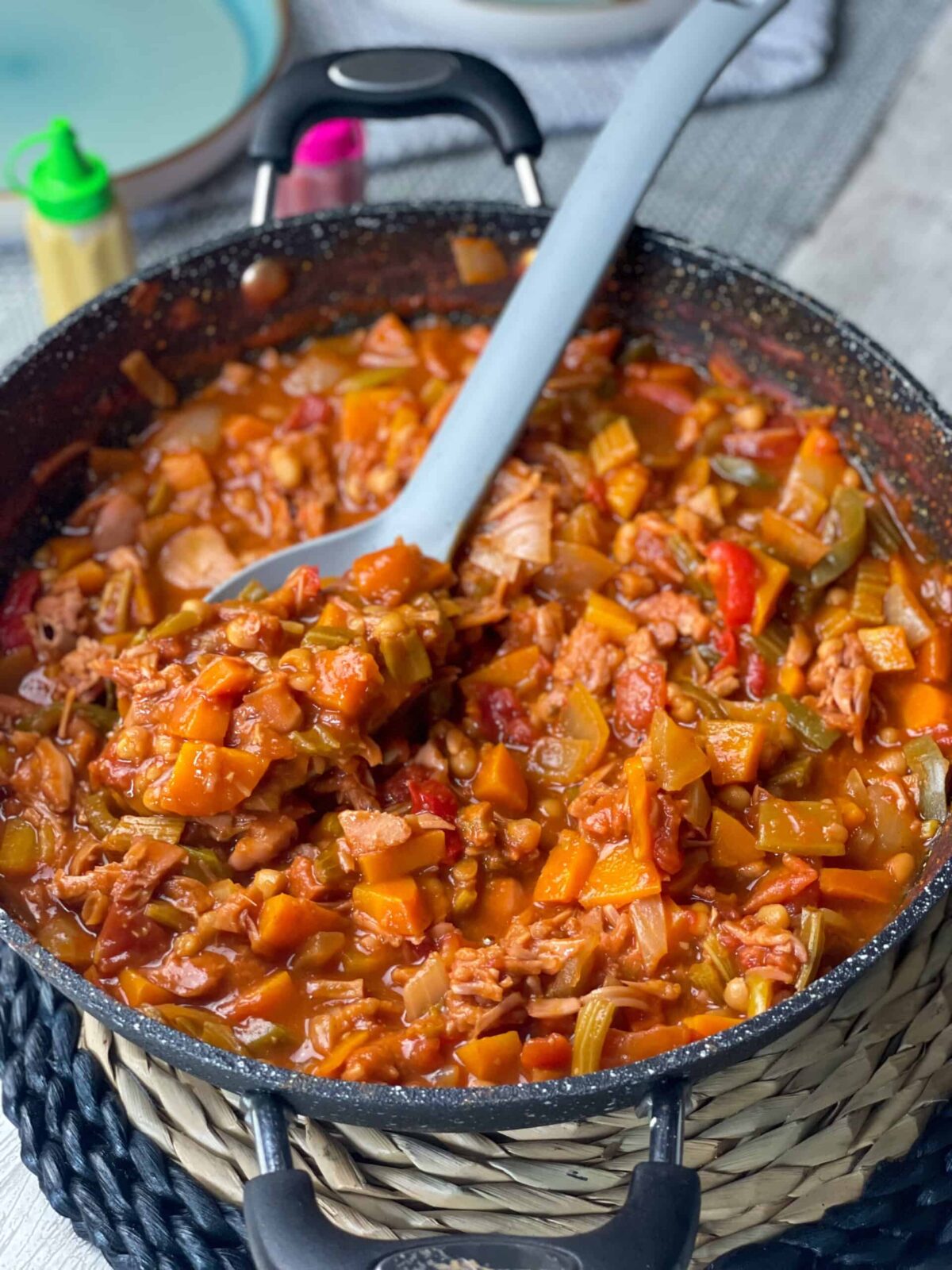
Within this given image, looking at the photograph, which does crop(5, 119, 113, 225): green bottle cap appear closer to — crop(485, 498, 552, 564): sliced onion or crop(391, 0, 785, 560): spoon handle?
crop(391, 0, 785, 560): spoon handle

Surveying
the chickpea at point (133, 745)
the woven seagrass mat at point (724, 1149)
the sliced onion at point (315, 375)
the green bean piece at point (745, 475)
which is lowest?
the woven seagrass mat at point (724, 1149)

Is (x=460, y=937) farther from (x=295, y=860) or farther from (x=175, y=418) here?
(x=175, y=418)

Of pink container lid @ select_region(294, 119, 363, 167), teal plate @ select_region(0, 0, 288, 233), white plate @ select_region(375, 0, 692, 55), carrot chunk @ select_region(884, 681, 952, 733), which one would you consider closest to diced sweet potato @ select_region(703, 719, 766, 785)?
carrot chunk @ select_region(884, 681, 952, 733)

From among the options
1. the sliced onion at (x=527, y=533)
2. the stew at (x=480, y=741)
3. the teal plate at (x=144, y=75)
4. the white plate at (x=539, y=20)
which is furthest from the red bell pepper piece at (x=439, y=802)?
the white plate at (x=539, y=20)

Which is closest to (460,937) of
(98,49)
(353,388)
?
(353,388)

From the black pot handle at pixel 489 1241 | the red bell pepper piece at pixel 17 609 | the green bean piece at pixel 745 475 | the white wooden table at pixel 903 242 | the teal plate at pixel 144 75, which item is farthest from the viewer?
the teal plate at pixel 144 75

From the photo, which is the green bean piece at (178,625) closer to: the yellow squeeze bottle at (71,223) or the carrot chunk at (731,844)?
the carrot chunk at (731,844)
